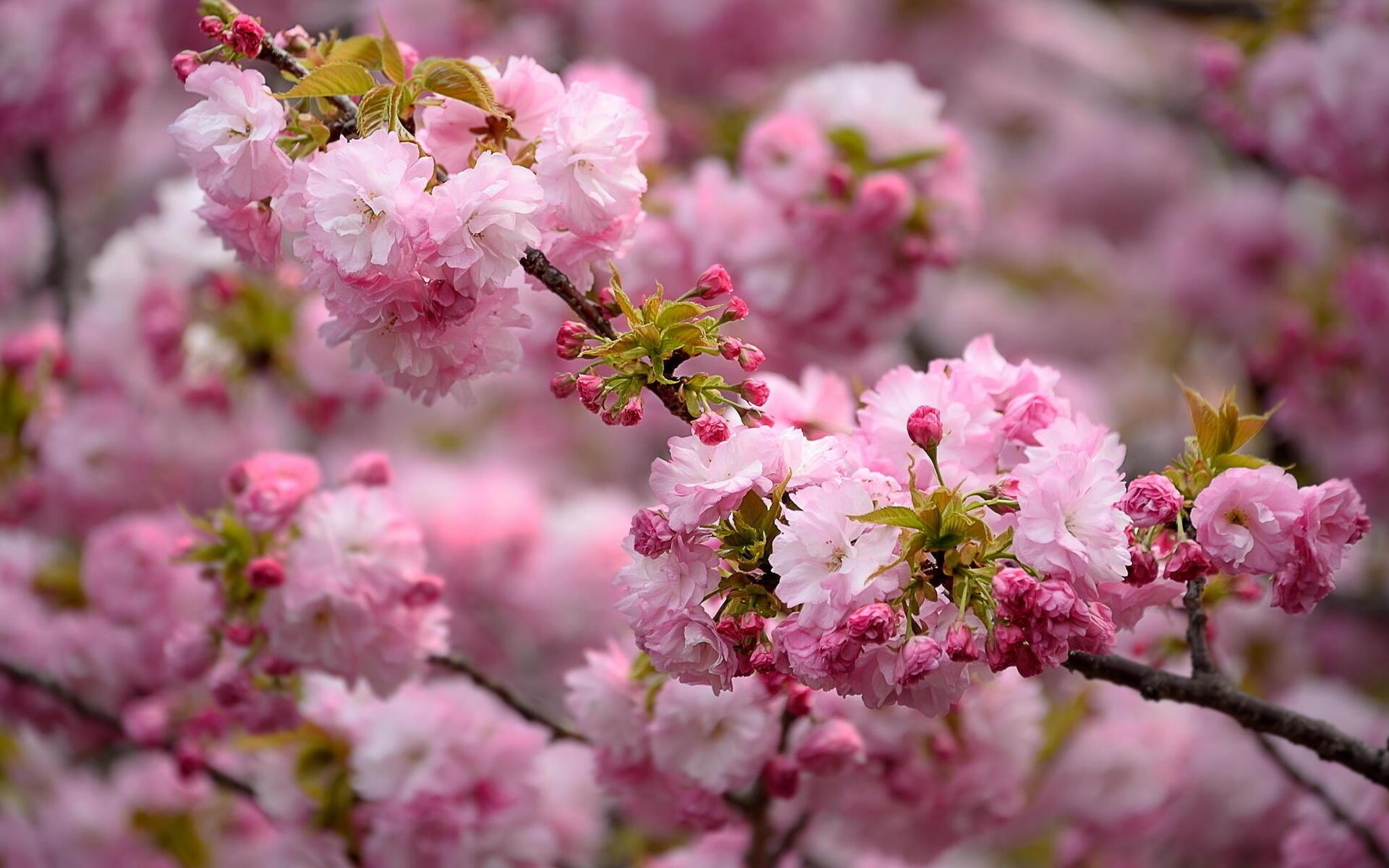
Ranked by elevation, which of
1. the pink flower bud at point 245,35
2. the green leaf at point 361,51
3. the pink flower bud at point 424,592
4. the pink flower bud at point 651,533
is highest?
the pink flower bud at point 245,35

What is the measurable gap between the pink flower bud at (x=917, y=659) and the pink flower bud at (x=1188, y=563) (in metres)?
0.18

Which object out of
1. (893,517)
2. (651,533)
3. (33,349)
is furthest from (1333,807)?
(33,349)

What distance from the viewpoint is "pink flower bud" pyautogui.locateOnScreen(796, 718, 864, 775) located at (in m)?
1.11

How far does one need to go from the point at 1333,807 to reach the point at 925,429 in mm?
738

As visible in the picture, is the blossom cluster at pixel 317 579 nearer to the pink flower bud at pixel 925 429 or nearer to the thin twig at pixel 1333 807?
the pink flower bud at pixel 925 429

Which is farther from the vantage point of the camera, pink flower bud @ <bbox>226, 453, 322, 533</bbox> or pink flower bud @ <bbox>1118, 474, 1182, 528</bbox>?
pink flower bud @ <bbox>226, 453, 322, 533</bbox>

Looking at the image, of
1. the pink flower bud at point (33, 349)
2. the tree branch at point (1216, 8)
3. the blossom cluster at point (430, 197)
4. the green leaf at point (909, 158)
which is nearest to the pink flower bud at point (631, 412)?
the blossom cluster at point (430, 197)

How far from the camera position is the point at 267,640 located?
121 cm

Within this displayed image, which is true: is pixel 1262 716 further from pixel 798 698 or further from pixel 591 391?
pixel 591 391

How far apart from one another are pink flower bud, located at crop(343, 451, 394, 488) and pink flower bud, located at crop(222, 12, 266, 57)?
481 millimetres

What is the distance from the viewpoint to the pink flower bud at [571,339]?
860 mm

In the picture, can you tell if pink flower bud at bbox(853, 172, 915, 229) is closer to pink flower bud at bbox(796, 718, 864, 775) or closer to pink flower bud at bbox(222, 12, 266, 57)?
pink flower bud at bbox(796, 718, 864, 775)

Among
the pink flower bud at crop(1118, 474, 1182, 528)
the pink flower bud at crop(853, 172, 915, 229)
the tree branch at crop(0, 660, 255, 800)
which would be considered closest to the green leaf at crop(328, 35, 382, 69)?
the pink flower bud at crop(1118, 474, 1182, 528)

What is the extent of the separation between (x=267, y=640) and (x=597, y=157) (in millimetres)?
610
